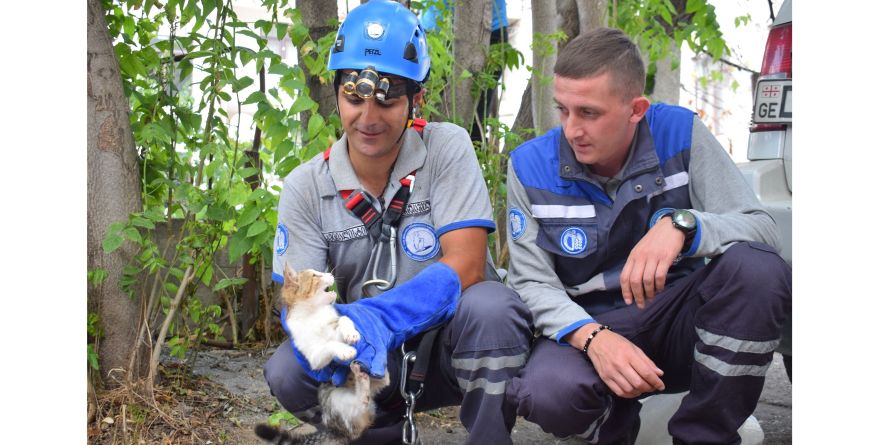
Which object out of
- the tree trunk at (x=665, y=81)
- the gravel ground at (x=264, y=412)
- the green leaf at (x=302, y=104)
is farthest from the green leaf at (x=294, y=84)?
the tree trunk at (x=665, y=81)

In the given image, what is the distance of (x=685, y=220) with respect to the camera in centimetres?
241

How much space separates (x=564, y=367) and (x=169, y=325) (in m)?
1.81

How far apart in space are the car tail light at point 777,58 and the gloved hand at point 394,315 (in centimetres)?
143

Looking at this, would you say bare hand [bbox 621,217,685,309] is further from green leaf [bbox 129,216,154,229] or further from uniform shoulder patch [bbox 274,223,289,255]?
green leaf [bbox 129,216,154,229]

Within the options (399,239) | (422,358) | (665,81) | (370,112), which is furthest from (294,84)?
(665,81)

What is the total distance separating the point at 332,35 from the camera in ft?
10.8

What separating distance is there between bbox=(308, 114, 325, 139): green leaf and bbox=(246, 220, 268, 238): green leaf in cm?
36

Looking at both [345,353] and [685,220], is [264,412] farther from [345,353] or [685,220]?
[685,220]

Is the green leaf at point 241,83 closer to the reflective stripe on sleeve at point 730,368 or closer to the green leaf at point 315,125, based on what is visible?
the green leaf at point 315,125

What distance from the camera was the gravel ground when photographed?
3.48 meters

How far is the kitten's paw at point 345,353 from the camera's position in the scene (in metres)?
2.19

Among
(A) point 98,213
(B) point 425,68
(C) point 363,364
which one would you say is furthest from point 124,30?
(C) point 363,364

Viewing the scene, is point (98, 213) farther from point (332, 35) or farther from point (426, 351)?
point (426, 351)

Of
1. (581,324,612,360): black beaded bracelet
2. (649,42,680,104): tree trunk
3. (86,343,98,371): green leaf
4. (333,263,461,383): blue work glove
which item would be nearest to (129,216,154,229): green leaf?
(86,343,98,371): green leaf
